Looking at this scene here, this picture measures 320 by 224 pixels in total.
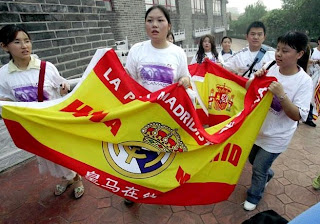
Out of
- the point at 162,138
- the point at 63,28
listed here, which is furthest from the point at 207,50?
the point at 162,138

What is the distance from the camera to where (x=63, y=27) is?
3.95 meters

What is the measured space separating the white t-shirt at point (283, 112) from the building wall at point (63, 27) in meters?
3.55

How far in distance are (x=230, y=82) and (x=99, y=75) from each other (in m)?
1.63

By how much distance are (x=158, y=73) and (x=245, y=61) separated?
5.03ft

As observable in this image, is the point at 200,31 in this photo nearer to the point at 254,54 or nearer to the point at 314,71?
the point at 314,71

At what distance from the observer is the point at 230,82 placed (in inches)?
105

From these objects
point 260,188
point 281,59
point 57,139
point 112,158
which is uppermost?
point 281,59

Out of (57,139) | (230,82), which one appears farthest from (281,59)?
(57,139)

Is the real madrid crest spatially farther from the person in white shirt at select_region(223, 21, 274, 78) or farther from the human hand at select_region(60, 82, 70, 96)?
the person in white shirt at select_region(223, 21, 274, 78)

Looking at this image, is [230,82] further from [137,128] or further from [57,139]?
[57,139]

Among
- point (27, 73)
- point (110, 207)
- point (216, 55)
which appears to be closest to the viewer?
point (27, 73)

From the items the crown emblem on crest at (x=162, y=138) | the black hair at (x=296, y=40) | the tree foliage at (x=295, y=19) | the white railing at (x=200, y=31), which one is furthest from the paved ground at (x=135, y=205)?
the tree foliage at (x=295, y=19)

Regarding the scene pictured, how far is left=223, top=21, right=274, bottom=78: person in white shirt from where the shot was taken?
2.80 metres

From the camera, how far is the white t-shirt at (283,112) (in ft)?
5.78
